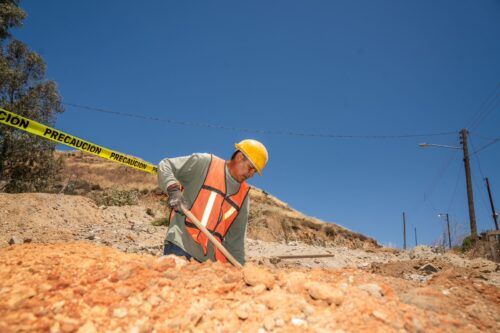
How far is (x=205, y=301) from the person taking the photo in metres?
2.07

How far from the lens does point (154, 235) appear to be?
10.7 m

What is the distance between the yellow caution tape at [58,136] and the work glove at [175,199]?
19.1 ft

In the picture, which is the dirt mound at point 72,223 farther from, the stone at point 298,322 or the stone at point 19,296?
the stone at point 298,322

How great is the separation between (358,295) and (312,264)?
7080 millimetres

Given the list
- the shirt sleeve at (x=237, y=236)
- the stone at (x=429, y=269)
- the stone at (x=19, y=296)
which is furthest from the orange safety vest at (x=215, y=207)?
the stone at (x=429, y=269)

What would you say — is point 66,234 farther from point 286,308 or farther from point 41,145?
point 41,145

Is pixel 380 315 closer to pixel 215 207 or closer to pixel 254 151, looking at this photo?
pixel 215 207

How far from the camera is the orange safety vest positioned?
377 cm

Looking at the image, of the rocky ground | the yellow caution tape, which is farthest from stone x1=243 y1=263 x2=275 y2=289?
the yellow caution tape

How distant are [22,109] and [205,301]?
1867 centimetres

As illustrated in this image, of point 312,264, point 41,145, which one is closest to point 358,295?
point 312,264

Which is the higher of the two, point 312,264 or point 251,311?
point 312,264

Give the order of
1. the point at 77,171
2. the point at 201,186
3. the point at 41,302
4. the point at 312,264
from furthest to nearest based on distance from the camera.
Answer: the point at 77,171
the point at 312,264
the point at 201,186
the point at 41,302

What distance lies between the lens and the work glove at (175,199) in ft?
11.8
